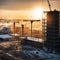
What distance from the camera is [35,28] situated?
69750 millimetres

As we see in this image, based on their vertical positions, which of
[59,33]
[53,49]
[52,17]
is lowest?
[53,49]

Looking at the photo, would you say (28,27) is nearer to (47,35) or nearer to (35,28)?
(35,28)

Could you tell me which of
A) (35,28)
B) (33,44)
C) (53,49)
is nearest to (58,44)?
(53,49)

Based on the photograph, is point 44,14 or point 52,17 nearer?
point 52,17

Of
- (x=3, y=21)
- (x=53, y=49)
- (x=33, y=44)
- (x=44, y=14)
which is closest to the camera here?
(x=53, y=49)

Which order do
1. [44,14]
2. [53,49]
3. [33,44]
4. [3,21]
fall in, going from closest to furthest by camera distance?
[53,49], [44,14], [33,44], [3,21]

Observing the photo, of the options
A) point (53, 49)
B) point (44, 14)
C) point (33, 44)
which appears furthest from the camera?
point (33, 44)

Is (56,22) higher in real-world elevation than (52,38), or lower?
higher

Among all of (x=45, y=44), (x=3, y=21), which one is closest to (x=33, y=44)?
(x=45, y=44)

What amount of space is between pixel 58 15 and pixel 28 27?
38.8 meters

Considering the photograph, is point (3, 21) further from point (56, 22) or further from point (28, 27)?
point (56, 22)

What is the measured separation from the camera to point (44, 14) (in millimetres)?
35875

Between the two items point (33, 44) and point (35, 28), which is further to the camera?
point (35, 28)

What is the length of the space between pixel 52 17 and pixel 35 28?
36494 millimetres
